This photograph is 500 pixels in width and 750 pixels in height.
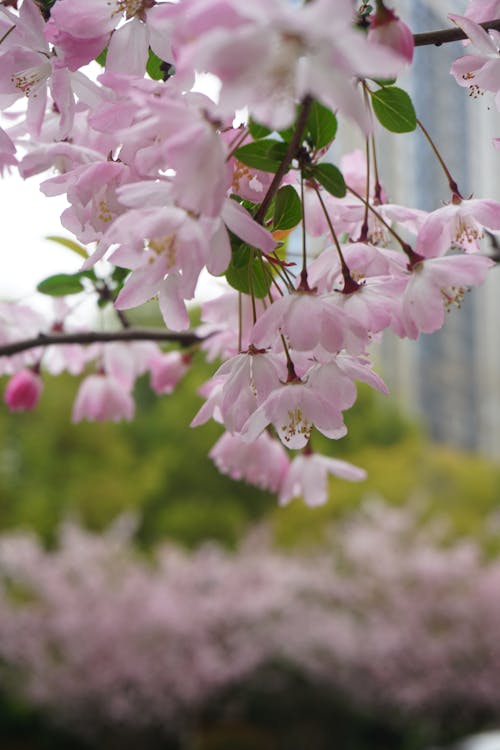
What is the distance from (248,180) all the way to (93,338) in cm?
41

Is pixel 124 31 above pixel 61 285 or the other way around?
the other way around

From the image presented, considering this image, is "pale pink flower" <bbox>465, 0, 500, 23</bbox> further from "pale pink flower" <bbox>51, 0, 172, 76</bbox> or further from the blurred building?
the blurred building

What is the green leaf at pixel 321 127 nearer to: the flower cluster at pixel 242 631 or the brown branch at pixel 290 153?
the brown branch at pixel 290 153

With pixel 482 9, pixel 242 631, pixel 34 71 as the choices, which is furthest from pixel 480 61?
pixel 242 631

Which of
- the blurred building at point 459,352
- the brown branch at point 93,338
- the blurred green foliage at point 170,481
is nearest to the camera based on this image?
the brown branch at point 93,338

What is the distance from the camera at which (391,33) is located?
365 mm

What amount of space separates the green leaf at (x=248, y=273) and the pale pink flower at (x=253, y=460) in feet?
1.00

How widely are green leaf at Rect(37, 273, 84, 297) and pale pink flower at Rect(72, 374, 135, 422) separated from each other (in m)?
0.22

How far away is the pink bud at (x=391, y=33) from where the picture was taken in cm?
36

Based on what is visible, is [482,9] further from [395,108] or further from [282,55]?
[282,55]

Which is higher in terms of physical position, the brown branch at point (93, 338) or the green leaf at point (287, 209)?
the brown branch at point (93, 338)

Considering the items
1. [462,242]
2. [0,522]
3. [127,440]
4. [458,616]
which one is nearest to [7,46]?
[462,242]

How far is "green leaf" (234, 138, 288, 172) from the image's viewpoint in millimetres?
408

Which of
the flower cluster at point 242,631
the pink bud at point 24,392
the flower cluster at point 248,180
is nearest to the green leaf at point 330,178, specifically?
the flower cluster at point 248,180
